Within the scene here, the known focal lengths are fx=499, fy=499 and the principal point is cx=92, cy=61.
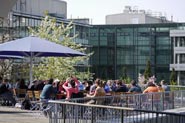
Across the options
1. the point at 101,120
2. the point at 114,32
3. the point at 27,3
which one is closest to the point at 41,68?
the point at 27,3

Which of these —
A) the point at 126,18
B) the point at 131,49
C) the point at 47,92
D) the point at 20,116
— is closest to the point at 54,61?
the point at 47,92

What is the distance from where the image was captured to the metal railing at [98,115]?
10.7 meters

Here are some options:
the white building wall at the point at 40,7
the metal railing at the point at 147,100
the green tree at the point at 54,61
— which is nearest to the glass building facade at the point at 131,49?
the white building wall at the point at 40,7

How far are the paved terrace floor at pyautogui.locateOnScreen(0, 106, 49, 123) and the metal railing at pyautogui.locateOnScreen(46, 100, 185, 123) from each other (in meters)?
2.84

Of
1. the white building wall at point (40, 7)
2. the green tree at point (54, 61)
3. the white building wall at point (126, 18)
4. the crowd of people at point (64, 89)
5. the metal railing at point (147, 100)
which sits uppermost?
the white building wall at point (126, 18)

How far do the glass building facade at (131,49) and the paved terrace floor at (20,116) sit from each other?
6141cm

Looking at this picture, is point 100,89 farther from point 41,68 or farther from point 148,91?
point 41,68

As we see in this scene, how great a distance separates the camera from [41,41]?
67.5 feet

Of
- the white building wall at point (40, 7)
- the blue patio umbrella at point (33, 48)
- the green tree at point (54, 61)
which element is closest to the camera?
the blue patio umbrella at point (33, 48)

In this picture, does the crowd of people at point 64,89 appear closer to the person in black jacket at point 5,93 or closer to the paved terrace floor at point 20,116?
the person in black jacket at point 5,93

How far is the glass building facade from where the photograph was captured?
79750mm

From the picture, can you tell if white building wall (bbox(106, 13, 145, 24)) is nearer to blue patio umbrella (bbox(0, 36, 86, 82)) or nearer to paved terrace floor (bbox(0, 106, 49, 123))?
blue patio umbrella (bbox(0, 36, 86, 82))

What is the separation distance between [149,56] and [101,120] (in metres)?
68.5

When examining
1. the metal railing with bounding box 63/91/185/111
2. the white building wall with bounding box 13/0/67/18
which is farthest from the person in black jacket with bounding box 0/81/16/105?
the white building wall with bounding box 13/0/67/18
